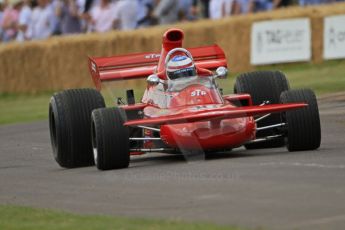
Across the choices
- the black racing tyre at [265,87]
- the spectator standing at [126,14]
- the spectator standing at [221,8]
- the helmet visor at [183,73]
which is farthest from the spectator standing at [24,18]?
the helmet visor at [183,73]

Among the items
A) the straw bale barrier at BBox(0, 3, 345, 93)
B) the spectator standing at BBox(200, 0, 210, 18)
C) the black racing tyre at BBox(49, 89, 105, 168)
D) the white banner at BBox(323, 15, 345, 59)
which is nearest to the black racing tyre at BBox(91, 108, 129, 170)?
the black racing tyre at BBox(49, 89, 105, 168)

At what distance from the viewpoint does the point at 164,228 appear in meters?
9.62

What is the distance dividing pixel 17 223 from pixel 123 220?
0.99m

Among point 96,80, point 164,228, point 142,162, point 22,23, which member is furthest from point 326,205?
point 22,23

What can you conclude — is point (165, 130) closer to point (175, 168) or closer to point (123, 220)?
point (175, 168)

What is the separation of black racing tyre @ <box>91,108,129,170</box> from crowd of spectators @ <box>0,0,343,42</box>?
53.9ft

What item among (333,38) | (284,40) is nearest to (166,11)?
(284,40)

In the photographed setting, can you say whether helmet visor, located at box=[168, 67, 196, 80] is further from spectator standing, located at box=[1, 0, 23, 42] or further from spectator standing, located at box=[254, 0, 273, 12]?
spectator standing, located at box=[1, 0, 23, 42]

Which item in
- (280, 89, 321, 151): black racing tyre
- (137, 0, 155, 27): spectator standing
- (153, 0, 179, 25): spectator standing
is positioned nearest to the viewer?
(280, 89, 321, 151): black racing tyre

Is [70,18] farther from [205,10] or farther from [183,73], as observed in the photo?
[183,73]

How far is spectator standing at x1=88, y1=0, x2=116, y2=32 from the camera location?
31969mm

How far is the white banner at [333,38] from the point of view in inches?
1152

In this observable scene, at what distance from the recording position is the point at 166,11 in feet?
104

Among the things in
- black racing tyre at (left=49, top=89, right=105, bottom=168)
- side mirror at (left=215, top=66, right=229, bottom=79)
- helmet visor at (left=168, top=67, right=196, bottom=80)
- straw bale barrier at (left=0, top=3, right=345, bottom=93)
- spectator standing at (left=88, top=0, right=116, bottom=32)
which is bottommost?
straw bale barrier at (left=0, top=3, right=345, bottom=93)
